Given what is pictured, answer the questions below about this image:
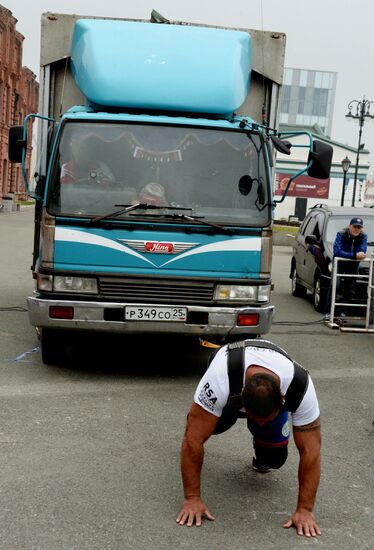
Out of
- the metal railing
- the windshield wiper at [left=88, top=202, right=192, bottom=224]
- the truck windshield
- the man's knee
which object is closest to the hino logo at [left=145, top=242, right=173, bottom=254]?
the truck windshield

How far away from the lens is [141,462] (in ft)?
17.8

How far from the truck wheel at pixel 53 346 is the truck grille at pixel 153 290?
757 millimetres

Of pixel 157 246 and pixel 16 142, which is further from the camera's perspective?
pixel 16 142

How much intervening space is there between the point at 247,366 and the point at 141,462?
5.55 feet

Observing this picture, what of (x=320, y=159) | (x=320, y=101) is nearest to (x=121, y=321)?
(x=320, y=159)

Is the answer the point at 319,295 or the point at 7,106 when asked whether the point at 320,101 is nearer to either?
the point at 7,106

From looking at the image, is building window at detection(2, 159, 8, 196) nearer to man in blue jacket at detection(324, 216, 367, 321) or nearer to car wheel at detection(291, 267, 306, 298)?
car wheel at detection(291, 267, 306, 298)

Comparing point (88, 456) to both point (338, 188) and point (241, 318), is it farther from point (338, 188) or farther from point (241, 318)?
point (338, 188)

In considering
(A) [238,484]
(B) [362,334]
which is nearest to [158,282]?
(A) [238,484]

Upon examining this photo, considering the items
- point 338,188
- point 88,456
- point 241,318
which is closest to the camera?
point 88,456

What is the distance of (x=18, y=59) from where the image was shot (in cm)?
6556

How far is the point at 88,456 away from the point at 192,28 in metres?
5.27

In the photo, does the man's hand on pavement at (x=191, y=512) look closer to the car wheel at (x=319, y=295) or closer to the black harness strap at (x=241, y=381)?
the black harness strap at (x=241, y=381)

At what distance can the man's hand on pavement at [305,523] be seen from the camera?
4.25 m
